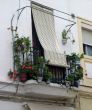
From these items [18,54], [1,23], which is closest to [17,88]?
[18,54]

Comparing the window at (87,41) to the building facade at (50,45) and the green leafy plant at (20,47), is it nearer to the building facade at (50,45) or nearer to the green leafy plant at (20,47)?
the building facade at (50,45)

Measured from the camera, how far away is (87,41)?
13.6 meters

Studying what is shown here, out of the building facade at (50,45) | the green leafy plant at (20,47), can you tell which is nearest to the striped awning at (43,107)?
the building facade at (50,45)

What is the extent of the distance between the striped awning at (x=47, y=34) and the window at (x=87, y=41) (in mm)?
1600

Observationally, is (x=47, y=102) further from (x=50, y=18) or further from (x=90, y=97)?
(x=50, y=18)

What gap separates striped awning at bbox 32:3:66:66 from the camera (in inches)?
457

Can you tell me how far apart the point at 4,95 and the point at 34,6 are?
3.22 m

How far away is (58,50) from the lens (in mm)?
12031

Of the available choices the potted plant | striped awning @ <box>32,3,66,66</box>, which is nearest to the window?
the potted plant

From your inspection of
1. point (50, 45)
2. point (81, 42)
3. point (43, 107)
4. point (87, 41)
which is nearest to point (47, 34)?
point (50, 45)

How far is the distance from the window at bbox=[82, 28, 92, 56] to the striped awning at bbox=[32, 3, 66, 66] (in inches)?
63.0

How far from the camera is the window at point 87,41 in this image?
44.3ft

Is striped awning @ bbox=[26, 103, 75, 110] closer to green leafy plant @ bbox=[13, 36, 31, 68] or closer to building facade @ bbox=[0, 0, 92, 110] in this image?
building facade @ bbox=[0, 0, 92, 110]

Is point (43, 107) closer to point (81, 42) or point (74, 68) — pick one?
point (74, 68)
